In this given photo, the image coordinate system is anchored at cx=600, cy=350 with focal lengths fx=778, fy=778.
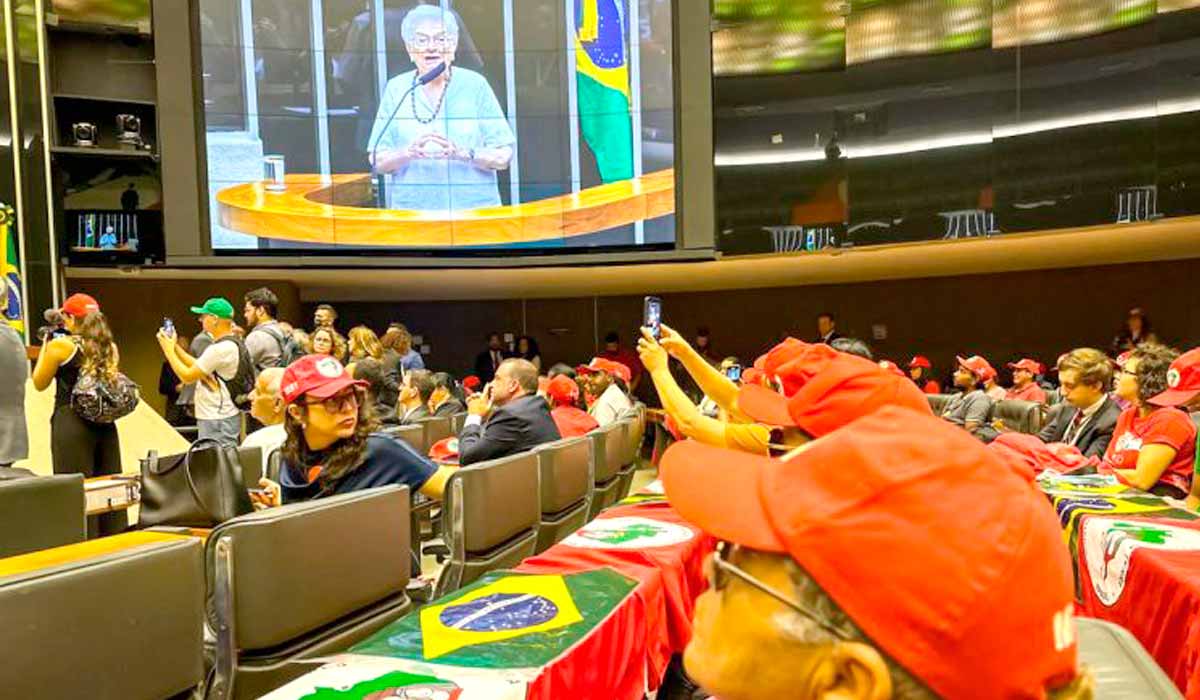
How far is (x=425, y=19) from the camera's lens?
11.8 m

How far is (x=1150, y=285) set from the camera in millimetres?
11508

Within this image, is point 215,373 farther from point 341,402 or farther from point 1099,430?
point 1099,430

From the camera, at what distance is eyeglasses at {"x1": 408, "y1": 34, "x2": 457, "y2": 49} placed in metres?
11.8

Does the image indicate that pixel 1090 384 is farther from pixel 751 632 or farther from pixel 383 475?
pixel 751 632

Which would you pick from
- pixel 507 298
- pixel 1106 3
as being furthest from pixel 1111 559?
pixel 507 298

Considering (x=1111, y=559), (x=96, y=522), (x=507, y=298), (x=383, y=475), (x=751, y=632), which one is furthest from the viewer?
(x=507, y=298)

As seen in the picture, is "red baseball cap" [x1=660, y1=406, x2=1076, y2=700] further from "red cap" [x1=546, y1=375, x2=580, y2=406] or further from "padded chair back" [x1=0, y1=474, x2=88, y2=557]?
"red cap" [x1=546, y1=375, x2=580, y2=406]

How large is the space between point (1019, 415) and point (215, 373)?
235 inches

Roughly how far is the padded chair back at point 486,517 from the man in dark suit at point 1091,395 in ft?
9.32

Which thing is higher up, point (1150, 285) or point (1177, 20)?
Result: point (1177, 20)

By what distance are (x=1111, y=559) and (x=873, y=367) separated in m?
0.91

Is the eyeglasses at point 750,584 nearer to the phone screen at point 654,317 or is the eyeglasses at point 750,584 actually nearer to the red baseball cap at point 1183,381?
the phone screen at point 654,317

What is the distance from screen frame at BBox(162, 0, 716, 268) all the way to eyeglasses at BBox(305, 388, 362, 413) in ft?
28.6

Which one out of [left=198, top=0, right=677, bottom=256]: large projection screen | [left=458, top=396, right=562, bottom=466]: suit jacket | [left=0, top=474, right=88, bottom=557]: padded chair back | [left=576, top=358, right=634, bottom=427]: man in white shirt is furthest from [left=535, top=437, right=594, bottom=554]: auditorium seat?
[left=198, top=0, right=677, bottom=256]: large projection screen
